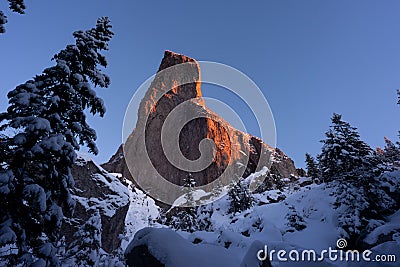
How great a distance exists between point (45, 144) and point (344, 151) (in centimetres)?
2004

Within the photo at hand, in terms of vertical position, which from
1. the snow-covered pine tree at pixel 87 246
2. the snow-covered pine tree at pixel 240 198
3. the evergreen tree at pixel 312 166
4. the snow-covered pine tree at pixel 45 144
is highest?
the evergreen tree at pixel 312 166

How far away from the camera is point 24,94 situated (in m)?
6.90

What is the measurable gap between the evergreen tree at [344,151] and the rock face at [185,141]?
5464 cm

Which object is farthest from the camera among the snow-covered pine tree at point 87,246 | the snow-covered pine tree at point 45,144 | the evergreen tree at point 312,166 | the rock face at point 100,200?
the evergreen tree at point 312,166

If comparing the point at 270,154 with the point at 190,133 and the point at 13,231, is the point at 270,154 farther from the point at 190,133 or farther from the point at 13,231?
the point at 13,231

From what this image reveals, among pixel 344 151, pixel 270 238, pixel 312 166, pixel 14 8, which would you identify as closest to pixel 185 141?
pixel 312 166

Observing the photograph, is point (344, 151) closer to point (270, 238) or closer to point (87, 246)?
point (270, 238)

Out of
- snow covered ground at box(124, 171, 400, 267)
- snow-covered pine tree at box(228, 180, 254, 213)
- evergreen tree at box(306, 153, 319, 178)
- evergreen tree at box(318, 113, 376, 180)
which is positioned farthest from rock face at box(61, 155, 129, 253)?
evergreen tree at box(306, 153, 319, 178)

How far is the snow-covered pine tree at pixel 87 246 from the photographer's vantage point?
8.50 m

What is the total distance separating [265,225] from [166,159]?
7330cm

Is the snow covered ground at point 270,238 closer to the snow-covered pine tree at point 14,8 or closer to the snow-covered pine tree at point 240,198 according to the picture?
the snow-covered pine tree at point 240,198

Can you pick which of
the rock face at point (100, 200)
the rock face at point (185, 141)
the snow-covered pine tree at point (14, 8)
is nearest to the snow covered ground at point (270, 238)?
the rock face at point (100, 200)

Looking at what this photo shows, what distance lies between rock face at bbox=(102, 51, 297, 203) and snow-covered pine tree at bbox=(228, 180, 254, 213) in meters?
35.9

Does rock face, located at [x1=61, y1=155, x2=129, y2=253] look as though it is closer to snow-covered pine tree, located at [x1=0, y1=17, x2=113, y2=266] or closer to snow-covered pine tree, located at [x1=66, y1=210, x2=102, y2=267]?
snow-covered pine tree, located at [x1=66, y1=210, x2=102, y2=267]
